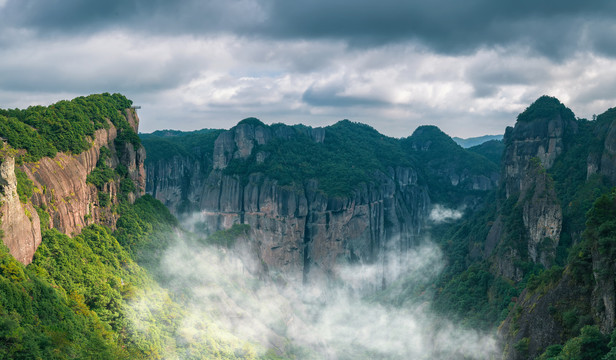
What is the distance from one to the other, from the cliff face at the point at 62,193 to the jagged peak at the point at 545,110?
86.7 meters

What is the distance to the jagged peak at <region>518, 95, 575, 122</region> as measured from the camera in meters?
106

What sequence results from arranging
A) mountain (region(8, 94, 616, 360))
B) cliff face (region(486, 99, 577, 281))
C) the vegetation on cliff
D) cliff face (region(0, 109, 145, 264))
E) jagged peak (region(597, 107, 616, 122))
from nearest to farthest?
cliff face (region(0, 109, 145, 264)) → mountain (region(8, 94, 616, 360)) → the vegetation on cliff → cliff face (region(486, 99, 577, 281)) → jagged peak (region(597, 107, 616, 122))

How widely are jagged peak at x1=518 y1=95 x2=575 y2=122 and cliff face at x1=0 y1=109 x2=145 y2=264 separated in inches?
3415

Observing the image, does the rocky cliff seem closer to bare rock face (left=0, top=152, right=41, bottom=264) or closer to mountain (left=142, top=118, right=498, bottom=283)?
bare rock face (left=0, top=152, right=41, bottom=264)

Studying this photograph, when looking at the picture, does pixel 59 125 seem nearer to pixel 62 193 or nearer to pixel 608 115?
pixel 62 193

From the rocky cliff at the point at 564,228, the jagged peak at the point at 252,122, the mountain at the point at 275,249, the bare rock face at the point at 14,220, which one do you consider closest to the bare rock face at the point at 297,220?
the mountain at the point at 275,249

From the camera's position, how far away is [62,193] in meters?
48.5

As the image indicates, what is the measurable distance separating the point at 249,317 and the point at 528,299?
135 ft

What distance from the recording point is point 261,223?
438ft

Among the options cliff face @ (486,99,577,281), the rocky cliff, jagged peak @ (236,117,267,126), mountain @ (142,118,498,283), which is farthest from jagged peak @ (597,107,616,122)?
jagged peak @ (236,117,267,126)

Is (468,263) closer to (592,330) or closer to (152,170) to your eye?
(592,330)

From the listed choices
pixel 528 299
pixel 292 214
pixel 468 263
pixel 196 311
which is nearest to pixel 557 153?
pixel 468 263

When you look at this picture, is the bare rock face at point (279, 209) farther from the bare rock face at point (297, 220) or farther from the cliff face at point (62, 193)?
the cliff face at point (62, 193)

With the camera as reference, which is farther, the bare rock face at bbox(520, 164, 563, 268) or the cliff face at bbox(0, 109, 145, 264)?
the bare rock face at bbox(520, 164, 563, 268)
